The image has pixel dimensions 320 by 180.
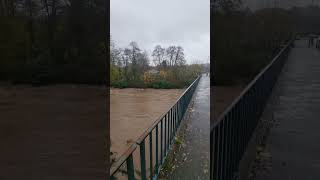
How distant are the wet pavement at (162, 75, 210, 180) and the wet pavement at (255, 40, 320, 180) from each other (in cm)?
69

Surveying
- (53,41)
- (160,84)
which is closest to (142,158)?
(53,41)

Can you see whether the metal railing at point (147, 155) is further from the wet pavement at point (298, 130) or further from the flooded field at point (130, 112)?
the wet pavement at point (298, 130)

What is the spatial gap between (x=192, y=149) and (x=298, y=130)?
3.25 metres

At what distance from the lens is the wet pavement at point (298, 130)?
2192 mm

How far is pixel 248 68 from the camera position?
242 cm

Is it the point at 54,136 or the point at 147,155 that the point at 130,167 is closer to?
the point at 147,155

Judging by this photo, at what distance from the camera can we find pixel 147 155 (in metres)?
3.48

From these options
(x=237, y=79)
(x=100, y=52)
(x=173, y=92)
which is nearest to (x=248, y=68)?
(x=237, y=79)

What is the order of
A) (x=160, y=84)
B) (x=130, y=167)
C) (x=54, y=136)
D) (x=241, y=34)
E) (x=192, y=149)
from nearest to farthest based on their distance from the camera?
(x=130, y=167) → (x=241, y=34) → (x=54, y=136) → (x=192, y=149) → (x=160, y=84)

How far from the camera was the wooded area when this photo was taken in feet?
7.53

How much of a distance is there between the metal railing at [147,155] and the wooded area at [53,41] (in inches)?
24.5

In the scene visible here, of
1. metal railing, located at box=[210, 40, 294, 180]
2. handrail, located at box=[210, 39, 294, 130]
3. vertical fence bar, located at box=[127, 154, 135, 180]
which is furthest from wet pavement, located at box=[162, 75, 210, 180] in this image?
vertical fence bar, located at box=[127, 154, 135, 180]

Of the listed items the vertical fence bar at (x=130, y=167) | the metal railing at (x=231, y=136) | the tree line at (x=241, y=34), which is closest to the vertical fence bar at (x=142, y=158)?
the vertical fence bar at (x=130, y=167)

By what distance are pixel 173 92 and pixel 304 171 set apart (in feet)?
18.9
